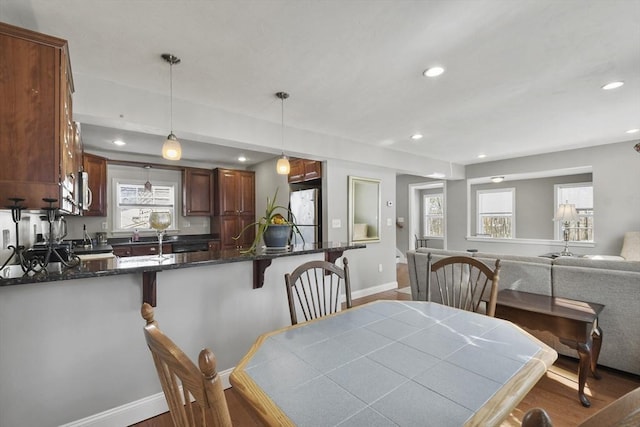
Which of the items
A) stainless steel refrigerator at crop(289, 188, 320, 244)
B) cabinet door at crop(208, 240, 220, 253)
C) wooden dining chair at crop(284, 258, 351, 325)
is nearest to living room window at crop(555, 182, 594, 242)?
stainless steel refrigerator at crop(289, 188, 320, 244)

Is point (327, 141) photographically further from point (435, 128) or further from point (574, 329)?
point (574, 329)

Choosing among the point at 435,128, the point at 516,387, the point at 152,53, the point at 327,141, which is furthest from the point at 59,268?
the point at 435,128

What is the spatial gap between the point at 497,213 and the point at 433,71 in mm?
6064

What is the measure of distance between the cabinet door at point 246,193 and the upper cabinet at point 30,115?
4.30m

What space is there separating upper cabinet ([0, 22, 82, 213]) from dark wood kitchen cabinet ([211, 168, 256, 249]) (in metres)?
4.11

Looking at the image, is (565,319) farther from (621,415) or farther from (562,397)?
(621,415)

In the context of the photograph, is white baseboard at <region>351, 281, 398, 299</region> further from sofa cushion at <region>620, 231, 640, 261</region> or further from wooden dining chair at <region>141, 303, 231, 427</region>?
wooden dining chair at <region>141, 303, 231, 427</region>

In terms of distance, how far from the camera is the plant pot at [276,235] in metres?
2.44

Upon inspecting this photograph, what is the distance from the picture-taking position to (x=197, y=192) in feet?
18.7

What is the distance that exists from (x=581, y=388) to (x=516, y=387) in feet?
5.89

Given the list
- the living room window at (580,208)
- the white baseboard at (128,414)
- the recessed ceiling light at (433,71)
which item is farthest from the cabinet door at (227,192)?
the living room window at (580,208)

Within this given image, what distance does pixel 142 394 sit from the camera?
1898mm

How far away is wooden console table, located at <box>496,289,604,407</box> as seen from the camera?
2.05m

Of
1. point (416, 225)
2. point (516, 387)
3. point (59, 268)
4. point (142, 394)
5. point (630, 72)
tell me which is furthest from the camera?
point (416, 225)
